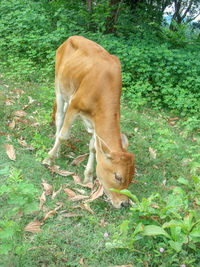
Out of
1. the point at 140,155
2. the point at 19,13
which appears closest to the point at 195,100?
the point at 140,155

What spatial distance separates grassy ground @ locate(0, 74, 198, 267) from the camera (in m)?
3.02

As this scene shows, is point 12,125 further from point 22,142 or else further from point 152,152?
point 152,152

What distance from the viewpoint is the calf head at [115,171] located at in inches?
134

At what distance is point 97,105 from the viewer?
3.99 metres

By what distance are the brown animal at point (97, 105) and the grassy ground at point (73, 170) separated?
308mm

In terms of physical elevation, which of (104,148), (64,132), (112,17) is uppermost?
(112,17)

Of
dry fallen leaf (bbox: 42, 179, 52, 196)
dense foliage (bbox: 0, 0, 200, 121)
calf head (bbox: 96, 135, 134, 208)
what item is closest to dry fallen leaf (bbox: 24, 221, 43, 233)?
dry fallen leaf (bbox: 42, 179, 52, 196)

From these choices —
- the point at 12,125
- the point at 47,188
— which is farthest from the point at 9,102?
the point at 47,188

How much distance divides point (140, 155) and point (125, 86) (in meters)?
3.56

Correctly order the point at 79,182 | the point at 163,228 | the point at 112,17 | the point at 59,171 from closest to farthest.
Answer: the point at 163,228 < the point at 79,182 < the point at 59,171 < the point at 112,17

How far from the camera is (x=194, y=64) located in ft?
26.4

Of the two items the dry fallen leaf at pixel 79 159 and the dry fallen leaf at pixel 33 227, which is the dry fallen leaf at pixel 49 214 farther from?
the dry fallen leaf at pixel 79 159

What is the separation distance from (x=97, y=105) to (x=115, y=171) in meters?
1.01

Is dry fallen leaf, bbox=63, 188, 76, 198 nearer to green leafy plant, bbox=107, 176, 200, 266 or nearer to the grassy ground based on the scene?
the grassy ground
